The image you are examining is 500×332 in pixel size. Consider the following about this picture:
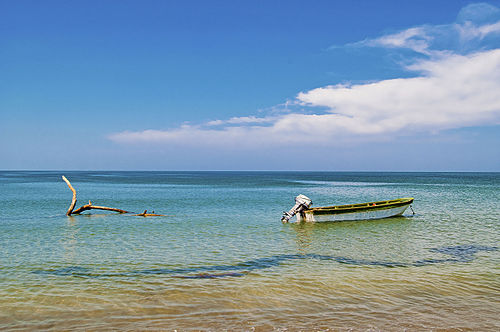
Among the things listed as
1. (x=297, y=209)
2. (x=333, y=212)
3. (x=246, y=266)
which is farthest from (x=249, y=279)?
(x=333, y=212)

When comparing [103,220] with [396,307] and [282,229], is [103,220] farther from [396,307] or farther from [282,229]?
[396,307]

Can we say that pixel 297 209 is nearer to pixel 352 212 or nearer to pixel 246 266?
pixel 352 212

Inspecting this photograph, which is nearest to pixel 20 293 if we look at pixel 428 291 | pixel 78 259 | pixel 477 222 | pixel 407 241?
pixel 78 259

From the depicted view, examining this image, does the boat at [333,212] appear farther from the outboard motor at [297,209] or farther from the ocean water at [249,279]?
the ocean water at [249,279]

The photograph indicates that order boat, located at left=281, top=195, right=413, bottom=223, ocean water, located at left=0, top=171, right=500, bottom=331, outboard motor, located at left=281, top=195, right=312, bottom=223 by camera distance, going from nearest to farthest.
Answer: ocean water, located at left=0, top=171, right=500, bottom=331 → outboard motor, located at left=281, top=195, right=312, bottom=223 → boat, located at left=281, top=195, right=413, bottom=223

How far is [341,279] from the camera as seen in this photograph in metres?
12.6

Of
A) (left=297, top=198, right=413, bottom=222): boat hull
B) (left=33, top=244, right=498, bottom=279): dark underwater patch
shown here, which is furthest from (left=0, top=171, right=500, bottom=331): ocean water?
(left=297, top=198, right=413, bottom=222): boat hull

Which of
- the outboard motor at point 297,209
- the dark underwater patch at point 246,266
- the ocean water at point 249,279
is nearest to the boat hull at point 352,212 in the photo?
the outboard motor at point 297,209

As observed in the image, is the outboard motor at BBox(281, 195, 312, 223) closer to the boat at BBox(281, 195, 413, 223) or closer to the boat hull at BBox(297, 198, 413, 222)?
the boat at BBox(281, 195, 413, 223)

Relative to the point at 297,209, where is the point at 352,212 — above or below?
below

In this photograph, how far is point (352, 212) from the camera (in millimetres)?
29406

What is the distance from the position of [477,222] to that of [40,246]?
30176mm

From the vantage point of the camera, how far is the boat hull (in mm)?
28734

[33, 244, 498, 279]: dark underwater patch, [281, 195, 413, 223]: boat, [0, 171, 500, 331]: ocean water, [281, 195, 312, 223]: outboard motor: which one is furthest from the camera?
[281, 195, 413, 223]: boat
